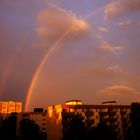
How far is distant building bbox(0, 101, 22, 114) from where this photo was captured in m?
147

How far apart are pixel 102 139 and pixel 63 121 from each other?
57.0 ft

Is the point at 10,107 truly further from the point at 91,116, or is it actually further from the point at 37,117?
the point at 91,116

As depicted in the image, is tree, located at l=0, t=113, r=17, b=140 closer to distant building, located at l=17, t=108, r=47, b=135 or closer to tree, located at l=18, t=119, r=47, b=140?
tree, located at l=18, t=119, r=47, b=140

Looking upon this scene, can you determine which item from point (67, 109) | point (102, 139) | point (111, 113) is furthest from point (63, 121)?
point (102, 139)

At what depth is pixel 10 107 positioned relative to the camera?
150000 mm

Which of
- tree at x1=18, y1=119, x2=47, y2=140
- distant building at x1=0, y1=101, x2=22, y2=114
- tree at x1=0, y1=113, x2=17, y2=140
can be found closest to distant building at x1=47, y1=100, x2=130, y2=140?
tree at x1=18, y1=119, x2=47, y2=140

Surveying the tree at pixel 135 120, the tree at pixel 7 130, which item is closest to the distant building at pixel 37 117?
the tree at pixel 7 130

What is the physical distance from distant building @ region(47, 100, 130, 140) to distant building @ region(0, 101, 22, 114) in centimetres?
8513

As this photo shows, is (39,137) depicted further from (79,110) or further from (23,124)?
(79,110)

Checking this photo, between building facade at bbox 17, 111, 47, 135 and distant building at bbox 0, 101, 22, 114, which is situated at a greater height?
distant building at bbox 0, 101, 22, 114

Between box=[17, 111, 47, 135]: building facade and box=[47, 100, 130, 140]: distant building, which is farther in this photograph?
box=[17, 111, 47, 135]: building facade

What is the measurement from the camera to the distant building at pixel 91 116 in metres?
59.2

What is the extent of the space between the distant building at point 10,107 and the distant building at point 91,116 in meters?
85.1

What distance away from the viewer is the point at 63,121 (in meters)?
58.1
